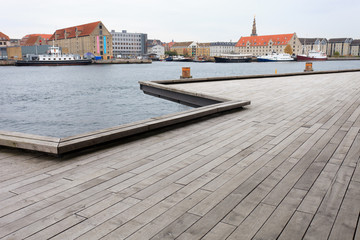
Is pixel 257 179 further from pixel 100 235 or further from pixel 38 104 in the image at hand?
pixel 38 104

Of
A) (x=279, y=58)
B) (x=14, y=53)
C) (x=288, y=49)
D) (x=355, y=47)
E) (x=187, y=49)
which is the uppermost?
(x=355, y=47)

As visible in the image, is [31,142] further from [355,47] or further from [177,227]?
[355,47]

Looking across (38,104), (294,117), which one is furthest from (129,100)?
(294,117)

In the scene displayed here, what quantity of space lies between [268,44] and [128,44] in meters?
65.1

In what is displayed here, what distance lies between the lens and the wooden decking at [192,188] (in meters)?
2.11

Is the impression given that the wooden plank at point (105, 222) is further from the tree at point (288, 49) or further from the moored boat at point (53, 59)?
the tree at point (288, 49)

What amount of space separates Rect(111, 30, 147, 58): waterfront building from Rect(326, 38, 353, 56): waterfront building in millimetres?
93333

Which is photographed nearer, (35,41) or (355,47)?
(35,41)

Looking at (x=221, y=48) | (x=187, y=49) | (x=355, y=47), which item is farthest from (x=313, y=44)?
(x=187, y=49)

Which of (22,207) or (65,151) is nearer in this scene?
(22,207)

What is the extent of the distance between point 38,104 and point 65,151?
1871cm

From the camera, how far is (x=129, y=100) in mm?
21234

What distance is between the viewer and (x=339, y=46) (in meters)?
153

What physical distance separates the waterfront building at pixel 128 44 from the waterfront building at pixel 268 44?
4672cm
